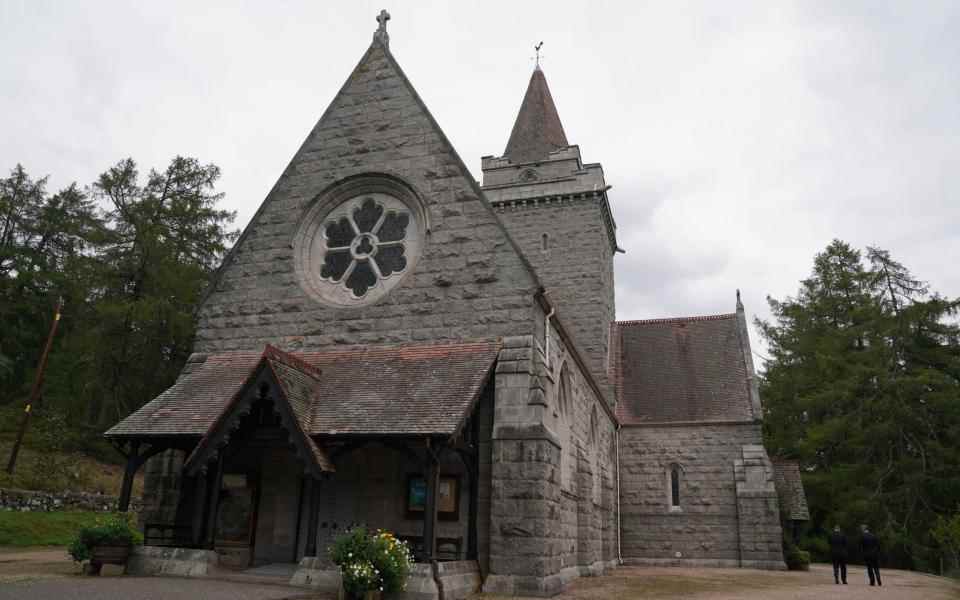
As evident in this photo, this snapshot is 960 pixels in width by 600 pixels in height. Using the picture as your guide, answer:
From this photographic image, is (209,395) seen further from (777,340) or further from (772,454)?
(777,340)

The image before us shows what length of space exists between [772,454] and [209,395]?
28548 mm

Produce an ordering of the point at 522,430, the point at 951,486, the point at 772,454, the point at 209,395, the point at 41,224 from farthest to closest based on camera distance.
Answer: the point at 41,224
the point at 772,454
the point at 951,486
the point at 209,395
the point at 522,430

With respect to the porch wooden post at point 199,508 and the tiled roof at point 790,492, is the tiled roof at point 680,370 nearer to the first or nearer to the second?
the tiled roof at point 790,492

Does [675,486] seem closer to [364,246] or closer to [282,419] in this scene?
[364,246]

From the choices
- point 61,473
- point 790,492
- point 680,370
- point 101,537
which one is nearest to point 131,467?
point 101,537

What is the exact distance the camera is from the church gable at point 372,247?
12539 millimetres

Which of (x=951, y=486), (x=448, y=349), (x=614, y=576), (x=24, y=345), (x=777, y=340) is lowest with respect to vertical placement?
(x=614, y=576)

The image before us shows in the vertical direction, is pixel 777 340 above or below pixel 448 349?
above

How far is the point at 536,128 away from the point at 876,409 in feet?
59.0

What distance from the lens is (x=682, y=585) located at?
1360cm

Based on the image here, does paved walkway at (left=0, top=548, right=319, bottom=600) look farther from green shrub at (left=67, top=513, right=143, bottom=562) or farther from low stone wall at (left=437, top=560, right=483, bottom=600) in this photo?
low stone wall at (left=437, top=560, right=483, bottom=600)

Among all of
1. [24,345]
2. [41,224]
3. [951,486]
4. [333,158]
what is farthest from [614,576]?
[41,224]

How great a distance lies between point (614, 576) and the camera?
15.8 metres

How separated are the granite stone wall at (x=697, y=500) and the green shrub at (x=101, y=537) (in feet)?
52.1
